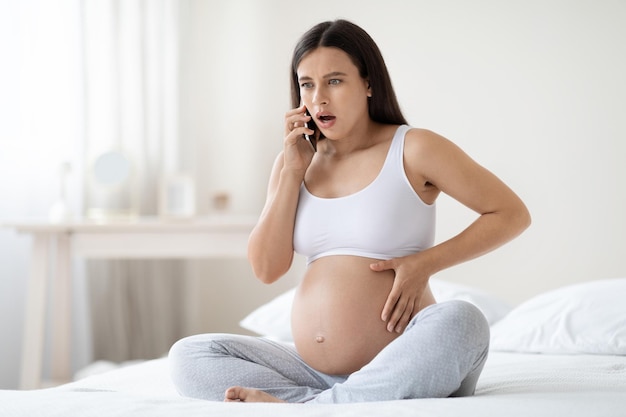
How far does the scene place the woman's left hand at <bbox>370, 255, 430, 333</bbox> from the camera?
1356 millimetres

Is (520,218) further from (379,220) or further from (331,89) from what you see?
(331,89)

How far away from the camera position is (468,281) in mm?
2830

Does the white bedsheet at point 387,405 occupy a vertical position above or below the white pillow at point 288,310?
above

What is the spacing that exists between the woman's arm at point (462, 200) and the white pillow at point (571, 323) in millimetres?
600

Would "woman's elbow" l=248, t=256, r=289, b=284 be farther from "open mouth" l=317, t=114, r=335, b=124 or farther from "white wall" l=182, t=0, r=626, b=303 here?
"white wall" l=182, t=0, r=626, b=303

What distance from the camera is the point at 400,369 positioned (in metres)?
1.18

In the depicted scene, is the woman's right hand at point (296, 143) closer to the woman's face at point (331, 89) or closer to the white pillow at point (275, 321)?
the woman's face at point (331, 89)

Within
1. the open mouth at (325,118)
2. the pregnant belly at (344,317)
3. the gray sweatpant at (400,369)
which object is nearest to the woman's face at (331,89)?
the open mouth at (325,118)

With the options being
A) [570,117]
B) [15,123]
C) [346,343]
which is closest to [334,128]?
[346,343]

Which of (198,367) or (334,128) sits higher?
(334,128)

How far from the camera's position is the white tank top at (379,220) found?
1.41m

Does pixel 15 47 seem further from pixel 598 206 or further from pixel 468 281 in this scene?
pixel 598 206

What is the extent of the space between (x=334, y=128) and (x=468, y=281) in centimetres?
148

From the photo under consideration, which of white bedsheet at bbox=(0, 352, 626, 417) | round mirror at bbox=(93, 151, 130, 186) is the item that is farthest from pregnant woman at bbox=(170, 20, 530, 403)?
round mirror at bbox=(93, 151, 130, 186)
